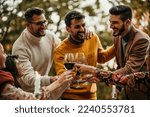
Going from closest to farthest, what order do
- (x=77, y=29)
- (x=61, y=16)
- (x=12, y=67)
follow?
1. (x=12, y=67)
2. (x=77, y=29)
3. (x=61, y=16)

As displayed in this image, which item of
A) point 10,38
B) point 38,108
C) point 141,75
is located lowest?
point 38,108

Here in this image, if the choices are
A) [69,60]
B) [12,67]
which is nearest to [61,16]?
[69,60]

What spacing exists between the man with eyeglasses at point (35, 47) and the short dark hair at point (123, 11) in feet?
0.76

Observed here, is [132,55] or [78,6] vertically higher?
[78,6]

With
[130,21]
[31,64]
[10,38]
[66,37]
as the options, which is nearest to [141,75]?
[130,21]

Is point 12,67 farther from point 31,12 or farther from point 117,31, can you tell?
point 117,31

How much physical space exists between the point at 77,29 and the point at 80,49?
0.07 meters

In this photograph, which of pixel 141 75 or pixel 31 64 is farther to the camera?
pixel 31 64

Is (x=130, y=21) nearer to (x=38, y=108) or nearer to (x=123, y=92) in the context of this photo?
(x=123, y=92)

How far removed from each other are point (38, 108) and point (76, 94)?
0.14 m

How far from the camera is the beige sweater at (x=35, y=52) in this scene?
1644 mm

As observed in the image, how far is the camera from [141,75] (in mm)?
1521

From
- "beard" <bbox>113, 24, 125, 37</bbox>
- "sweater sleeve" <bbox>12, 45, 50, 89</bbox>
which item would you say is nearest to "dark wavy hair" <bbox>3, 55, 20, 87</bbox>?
"sweater sleeve" <bbox>12, 45, 50, 89</bbox>

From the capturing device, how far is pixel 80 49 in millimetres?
1595
